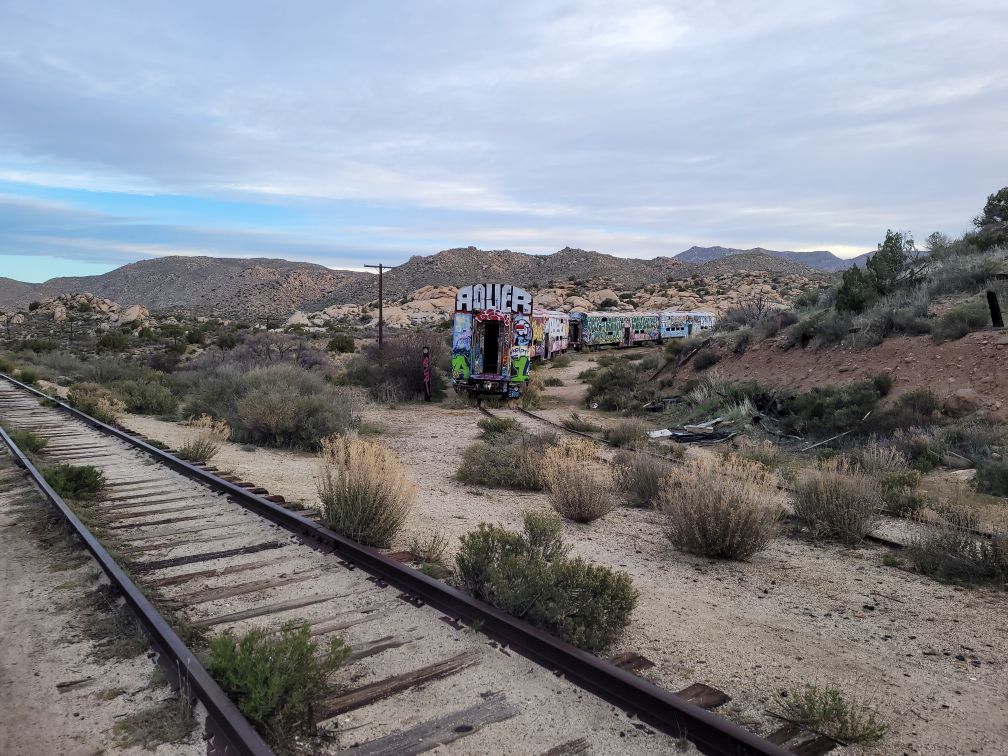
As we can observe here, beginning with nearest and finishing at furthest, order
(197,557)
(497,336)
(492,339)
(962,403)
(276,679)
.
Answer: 1. (276,679)
2. (197,557)
3. (962,403)
4. (497,336)
5. (492,339)

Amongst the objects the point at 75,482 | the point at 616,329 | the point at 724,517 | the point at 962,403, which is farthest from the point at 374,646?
the point at 616,329

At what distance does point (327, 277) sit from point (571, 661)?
152 metres

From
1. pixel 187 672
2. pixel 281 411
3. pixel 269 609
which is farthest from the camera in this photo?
pixel 281 411

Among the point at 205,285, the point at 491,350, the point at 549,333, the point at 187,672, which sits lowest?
the point at 187,672

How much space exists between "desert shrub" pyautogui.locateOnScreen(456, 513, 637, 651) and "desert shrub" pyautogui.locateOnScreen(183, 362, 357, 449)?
10.0 m

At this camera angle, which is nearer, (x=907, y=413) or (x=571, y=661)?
(x=571, y=661)

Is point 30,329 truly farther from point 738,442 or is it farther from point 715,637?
point 715,637

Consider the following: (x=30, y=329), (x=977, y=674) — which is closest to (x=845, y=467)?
(x=977, y=674)

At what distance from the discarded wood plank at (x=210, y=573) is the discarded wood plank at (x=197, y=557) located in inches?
13.1

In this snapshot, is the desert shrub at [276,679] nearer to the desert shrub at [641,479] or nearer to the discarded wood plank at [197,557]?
the discarded wood plank at [197,557]

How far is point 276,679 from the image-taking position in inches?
147

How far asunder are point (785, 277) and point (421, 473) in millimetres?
100389

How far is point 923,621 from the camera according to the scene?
582 cm

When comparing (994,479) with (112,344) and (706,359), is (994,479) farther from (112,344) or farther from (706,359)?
(112,344)
